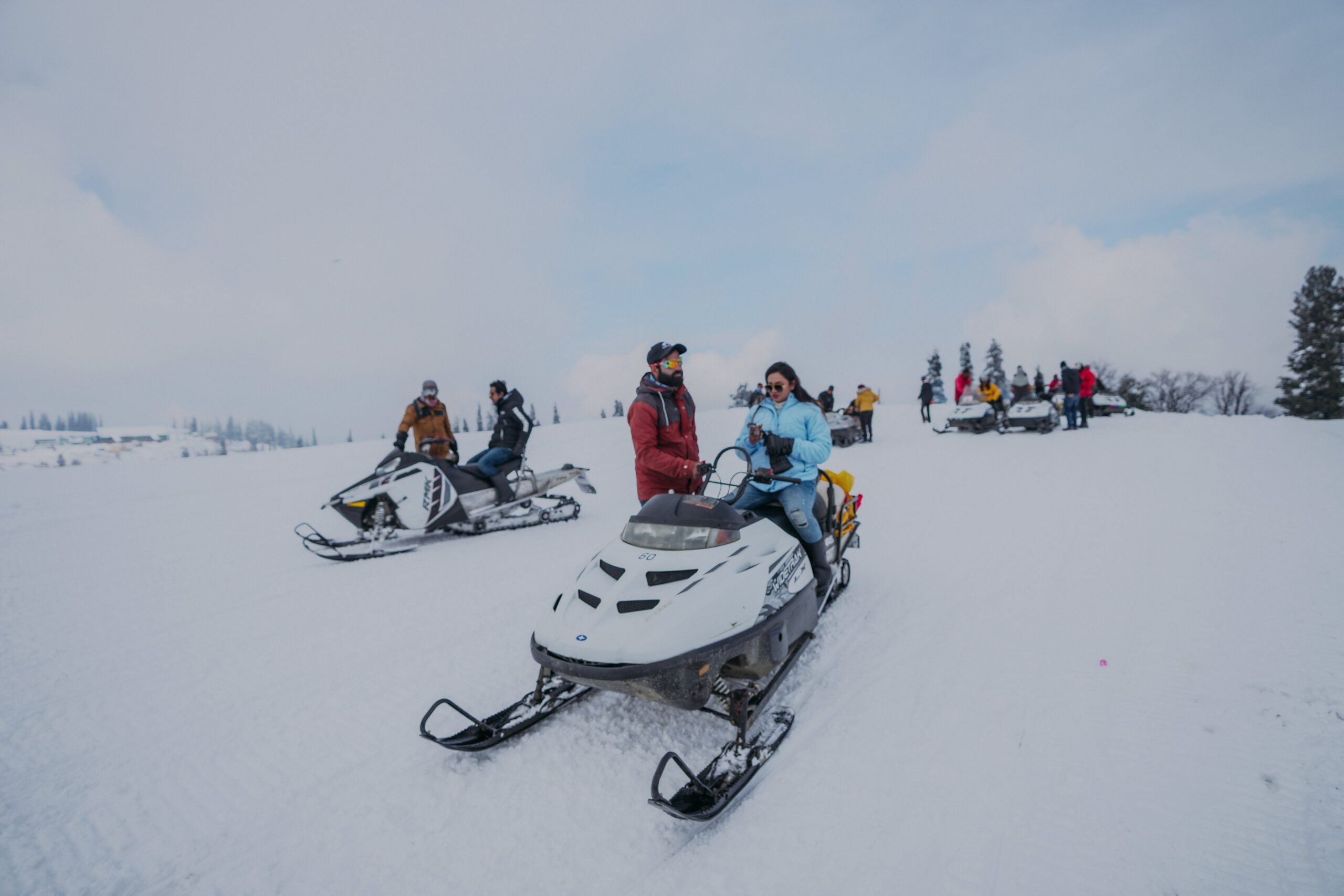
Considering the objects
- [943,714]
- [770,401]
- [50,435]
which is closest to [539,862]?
[943,714]

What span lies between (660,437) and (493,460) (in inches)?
156

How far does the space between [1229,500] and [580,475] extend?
25.2 ft

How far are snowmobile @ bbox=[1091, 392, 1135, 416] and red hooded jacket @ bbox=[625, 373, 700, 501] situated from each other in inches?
716

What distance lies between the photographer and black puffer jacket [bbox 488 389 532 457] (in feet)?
→ 23.1

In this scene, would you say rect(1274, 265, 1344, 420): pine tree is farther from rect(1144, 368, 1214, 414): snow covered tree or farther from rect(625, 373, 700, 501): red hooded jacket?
rect(625, 373, 700, 501): red hooded jacket

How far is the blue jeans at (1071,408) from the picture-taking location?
1282 centimetres

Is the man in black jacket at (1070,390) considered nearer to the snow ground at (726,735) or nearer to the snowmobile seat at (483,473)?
the snow ground at (726,735)

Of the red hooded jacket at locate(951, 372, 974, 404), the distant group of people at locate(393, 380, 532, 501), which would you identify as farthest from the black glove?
the red hooded jacket at locate(951, 372, 974, 404)

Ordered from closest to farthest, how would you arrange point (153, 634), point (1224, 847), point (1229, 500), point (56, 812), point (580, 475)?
point (1224, 847) < point (56, 812) < point (153, 634) < point (1229, 500) < point (580, 475)

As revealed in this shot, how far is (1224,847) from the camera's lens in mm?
1919

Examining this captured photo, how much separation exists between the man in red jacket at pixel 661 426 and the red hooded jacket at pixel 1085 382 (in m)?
12.8

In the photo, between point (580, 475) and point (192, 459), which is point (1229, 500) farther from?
point (192, 459)

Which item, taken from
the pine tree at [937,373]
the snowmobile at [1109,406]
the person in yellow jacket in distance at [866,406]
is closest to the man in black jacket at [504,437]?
the person in yellow jacket in distance at [866,406]

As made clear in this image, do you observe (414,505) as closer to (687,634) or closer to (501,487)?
(501,487)
